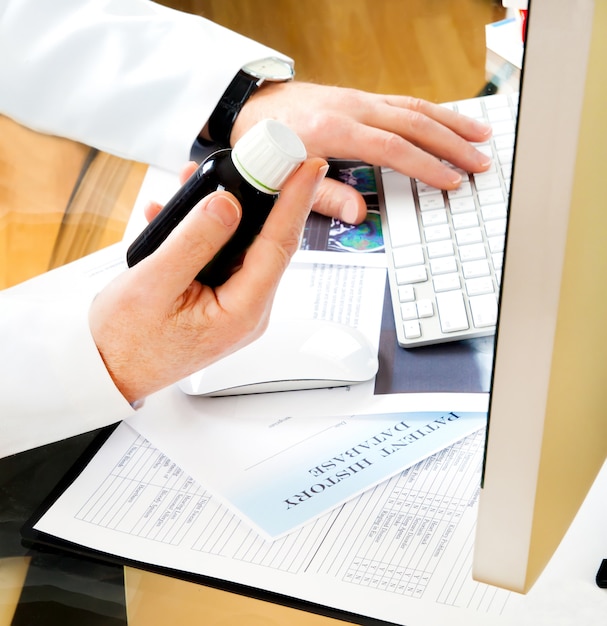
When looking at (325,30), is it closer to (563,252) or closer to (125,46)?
(125,46)

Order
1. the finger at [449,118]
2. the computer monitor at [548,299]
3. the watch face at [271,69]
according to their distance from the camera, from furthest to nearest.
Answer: the watch face at [271,69]
the finger at [449,118]
the computer monitor at [548,299]

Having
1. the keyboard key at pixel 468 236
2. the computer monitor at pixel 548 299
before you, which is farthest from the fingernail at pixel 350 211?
the computer monitor at pixel 548 299

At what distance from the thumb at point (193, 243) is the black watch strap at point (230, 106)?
0.38m

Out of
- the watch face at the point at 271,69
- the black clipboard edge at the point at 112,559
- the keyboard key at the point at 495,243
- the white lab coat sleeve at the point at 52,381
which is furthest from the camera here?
the watch face at the point at 271,69

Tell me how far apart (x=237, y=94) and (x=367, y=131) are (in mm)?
179

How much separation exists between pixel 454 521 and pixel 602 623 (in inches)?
4.3

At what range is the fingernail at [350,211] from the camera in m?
Result: 0.76

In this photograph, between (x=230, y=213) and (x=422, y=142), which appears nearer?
(x=230, y=213)

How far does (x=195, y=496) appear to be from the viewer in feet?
1.83

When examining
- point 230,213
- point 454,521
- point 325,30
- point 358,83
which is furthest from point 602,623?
point 325,30

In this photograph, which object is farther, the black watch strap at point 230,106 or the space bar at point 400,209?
the black watch strap at point 230,106

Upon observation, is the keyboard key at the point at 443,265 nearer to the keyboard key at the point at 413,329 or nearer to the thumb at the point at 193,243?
the keyboard key at the point at 413,329

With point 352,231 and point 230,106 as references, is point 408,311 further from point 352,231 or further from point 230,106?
point 230,106

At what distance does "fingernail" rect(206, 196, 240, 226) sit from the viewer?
504 millimetres
